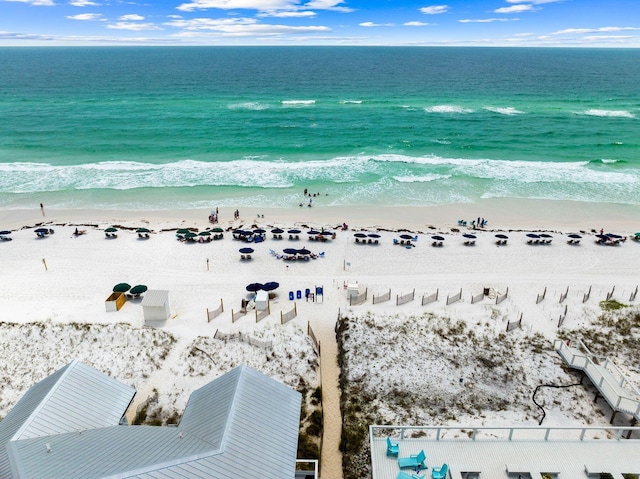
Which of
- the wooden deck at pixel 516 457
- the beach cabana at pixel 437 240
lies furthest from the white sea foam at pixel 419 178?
the wooden deck at pixel 516 457

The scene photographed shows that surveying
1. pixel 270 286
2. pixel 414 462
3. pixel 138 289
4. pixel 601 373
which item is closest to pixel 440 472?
pixel 414 462

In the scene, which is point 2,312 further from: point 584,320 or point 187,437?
point 584,320

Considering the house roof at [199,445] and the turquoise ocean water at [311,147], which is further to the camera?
the turquoise ocean water at [311,147]

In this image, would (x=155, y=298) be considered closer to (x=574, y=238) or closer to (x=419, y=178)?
(x=574, y=238)

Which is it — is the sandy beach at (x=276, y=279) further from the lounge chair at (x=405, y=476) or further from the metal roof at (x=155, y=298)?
the lounge chair at (x=405, y=476)

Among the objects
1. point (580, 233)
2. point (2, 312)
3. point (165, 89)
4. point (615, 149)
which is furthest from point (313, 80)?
point (2, 312)

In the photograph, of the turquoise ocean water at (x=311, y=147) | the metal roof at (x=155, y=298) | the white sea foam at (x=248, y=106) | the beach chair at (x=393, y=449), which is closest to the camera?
the beach chair at (x=393, y=449)
